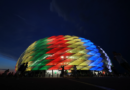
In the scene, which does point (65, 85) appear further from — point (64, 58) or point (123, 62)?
point (64, 58)

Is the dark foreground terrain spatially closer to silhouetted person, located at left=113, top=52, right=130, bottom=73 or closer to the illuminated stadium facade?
silhouetted person, located at left=113, top=52, right=130, bottom=73

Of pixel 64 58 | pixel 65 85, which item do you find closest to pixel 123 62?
pixel 65 85

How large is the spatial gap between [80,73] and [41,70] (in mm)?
10342

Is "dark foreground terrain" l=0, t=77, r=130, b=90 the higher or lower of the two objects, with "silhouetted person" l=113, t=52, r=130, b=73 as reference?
lower

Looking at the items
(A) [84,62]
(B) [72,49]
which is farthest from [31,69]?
(A) [84,62]

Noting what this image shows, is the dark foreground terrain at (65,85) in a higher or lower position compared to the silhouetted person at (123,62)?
lower

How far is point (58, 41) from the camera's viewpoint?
2748cm

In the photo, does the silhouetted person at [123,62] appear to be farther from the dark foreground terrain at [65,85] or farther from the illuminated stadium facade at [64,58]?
the illuminated stadium facade at [64,58]

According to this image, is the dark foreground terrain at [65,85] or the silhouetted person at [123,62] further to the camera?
the silhouetted person at [123,62]

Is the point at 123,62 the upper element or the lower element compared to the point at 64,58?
lower

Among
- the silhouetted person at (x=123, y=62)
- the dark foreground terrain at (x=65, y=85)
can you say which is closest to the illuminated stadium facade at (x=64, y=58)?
the silhouetted person at (x=123, y=62)

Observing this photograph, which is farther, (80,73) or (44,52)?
(44,52)

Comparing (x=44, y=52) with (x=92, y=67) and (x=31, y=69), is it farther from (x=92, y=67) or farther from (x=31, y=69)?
(x=92, y=67)

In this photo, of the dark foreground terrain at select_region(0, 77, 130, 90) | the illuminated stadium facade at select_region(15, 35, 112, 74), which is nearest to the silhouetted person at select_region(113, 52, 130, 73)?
the dark foreground terrain at select_region(0, 77, 130, 90)
